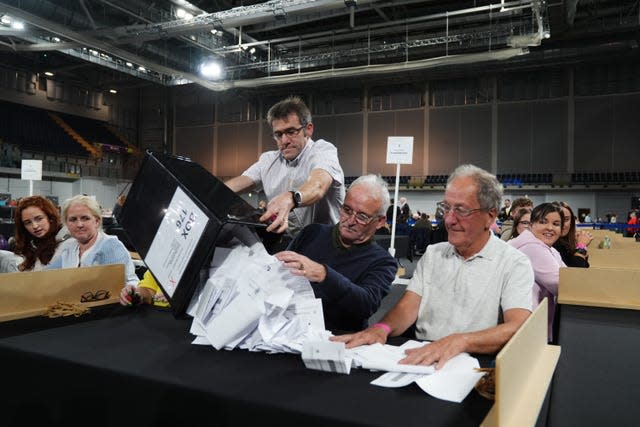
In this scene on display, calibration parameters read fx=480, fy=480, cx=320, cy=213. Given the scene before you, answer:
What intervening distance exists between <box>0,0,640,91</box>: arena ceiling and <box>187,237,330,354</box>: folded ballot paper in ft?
21.7

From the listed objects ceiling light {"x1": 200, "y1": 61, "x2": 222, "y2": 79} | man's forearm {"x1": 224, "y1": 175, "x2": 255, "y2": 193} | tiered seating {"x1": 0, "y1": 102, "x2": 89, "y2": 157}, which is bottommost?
man's forearm {"x1": 224, "y1": 175, "x2": 255, "y2": 193}

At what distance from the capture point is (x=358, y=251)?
5.08 feet

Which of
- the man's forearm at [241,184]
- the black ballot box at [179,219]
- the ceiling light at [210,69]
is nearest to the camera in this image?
the black ballot box at [179,219]

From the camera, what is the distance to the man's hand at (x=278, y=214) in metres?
1.16

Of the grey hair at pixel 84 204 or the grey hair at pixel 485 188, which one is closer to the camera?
the grey hair at pixel 485 188

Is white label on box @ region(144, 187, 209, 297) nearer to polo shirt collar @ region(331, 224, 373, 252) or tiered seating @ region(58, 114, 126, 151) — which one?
polo shirt collar @ region(331, 224, 373, 252)

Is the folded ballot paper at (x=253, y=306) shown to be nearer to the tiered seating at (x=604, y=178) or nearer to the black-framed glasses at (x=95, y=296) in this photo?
the black-framed glasses at (x=95, y=296)

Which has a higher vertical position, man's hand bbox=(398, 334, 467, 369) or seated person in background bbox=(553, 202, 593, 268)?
seated person in background bbox=(553, 202, 593, 268)

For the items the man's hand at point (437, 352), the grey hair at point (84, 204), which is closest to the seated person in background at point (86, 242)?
the grey hair at point (84, 204)

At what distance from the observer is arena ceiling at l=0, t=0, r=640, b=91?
8172mm

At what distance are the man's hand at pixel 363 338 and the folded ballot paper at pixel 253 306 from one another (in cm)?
4

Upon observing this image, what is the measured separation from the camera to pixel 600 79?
1162 cm

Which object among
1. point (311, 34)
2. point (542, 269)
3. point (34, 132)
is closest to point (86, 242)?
point (542, 269)

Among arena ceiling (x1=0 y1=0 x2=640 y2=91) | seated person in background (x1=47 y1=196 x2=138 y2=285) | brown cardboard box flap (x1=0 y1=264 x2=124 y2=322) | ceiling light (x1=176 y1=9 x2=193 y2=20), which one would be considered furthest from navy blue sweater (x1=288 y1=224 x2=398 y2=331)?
ceiling light (x1=176 y1=9 x2=193 y2=20)
